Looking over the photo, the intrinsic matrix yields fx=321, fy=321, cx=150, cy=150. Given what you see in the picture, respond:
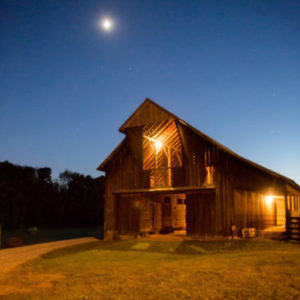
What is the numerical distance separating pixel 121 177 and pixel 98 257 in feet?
26.0

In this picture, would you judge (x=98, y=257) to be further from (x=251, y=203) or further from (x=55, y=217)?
(x=55, y=217)

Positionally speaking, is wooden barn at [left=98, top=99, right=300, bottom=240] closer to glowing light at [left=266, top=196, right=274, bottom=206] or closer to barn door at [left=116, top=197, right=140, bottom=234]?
barn door at [left=116, top=197, right=140, bottom=234]

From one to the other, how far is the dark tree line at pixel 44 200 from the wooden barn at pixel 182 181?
29955 millimetres

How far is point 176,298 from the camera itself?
7.42 m

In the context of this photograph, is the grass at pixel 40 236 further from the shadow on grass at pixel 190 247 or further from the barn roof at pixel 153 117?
the barn roof at pixel 153 117

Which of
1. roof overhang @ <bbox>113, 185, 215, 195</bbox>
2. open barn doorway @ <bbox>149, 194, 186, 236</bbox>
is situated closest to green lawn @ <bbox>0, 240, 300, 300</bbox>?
roof overhang @ <bbox>113, 185, 215, 195</bbox>

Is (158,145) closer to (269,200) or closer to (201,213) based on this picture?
(201,213)

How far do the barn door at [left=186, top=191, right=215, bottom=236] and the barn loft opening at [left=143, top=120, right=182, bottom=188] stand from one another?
1847 mm

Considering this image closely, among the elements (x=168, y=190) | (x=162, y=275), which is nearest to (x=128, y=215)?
(x=168, y=190)

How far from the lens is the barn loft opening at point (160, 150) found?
1984 centimetres

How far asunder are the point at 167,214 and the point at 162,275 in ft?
50.5

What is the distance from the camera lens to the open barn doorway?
2328 cm

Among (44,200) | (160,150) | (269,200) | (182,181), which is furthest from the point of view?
(44,200)

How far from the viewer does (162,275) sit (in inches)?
382
